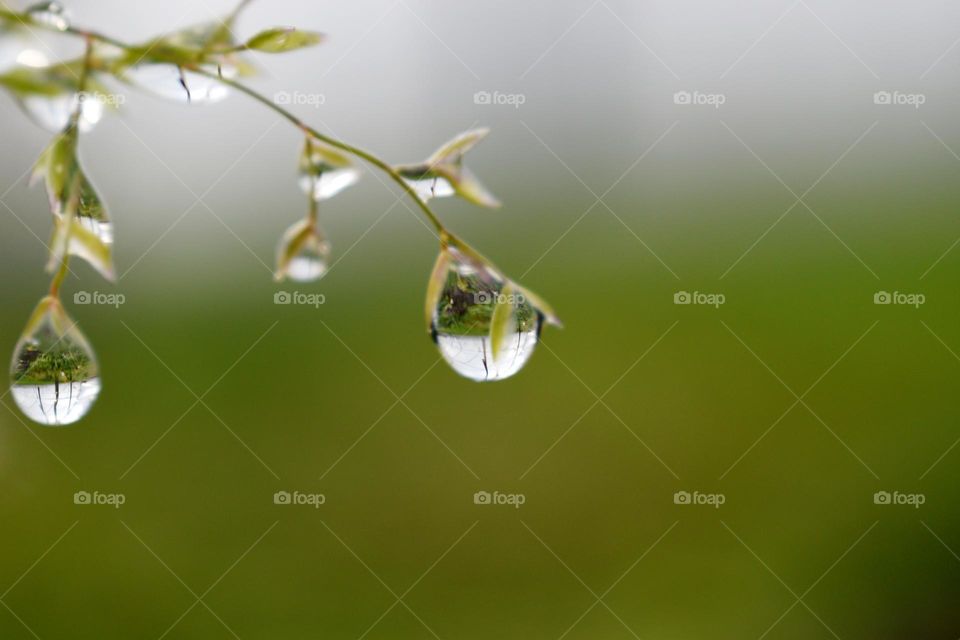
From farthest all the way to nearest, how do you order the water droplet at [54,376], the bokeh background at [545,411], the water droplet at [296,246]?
the bokeh background at [545,411] → the water droplet at [54,376] → the water droplet at [296,246]

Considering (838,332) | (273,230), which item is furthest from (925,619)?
(273,230)

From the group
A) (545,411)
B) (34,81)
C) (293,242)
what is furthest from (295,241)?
(545,411)

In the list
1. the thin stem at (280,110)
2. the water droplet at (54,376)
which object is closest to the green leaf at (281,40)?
the thin stem at (280,110)

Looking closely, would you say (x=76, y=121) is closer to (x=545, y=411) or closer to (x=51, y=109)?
(x=51, y=109)

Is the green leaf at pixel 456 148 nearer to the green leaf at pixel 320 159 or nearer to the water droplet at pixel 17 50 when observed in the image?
the green leaf at pixel 320 159

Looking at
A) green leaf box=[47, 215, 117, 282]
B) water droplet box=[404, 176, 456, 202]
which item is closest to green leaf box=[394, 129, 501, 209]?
water droplet box=[404, 176, 456, 202]

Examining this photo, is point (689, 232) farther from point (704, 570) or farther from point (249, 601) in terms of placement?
point (249, 601)
